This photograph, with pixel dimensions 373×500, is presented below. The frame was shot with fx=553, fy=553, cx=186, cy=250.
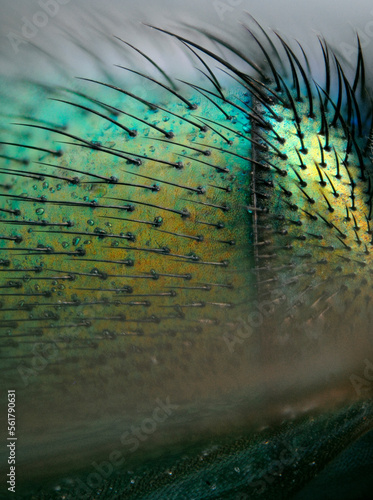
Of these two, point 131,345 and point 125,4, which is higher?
point 125,4

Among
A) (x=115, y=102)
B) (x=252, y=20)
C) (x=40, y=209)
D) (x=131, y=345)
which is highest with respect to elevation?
(x=252, y=20)

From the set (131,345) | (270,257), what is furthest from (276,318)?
(131,345)

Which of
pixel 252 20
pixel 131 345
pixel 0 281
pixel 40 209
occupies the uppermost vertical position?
pixel 252 20

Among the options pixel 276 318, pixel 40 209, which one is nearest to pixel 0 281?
pixel 40 209

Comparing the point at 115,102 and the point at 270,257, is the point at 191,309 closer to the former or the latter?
the point at 270,257

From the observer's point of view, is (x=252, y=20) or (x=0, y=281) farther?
(x=252, y=20)

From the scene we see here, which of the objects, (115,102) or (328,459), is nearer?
(115,102)

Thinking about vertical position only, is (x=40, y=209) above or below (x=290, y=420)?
above

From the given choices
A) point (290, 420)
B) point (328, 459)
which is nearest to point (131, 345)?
point (290, 420)

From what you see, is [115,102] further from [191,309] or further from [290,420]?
[290,420]
